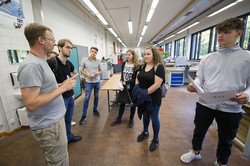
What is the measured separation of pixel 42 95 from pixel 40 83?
9 cm

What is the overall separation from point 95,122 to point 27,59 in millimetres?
2077

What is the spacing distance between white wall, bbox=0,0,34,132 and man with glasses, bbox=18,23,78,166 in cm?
184

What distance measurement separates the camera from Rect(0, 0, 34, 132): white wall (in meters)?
1.97

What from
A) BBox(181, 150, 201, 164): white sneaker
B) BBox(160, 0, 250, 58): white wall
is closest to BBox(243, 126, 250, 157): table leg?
BBox(181, 150, 201, 164): white sneaker

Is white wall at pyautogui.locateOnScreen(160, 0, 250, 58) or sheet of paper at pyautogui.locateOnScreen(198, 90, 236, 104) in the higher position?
white wall at pyautogui.locateOnScreen(160, 0, 250, 58)

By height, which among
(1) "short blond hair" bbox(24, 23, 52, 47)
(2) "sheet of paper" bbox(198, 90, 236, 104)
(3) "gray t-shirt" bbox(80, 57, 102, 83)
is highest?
(1) "short blond hair" bbox(24, 23, 52, 47)

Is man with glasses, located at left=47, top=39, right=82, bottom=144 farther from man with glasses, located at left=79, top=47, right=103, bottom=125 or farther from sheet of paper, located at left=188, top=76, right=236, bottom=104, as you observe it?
sheet of paper, located at left=188, top=76, right=236, bottom=104

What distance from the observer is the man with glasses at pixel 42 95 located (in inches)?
30.5

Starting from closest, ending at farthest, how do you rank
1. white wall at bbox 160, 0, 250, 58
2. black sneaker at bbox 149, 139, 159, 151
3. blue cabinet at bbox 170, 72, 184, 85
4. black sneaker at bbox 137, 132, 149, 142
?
black sneaker at bbox 149, 139, 159, 151 < black sneaker at bbox 137, 132, 149, 142 < white wall at bbox 160, 0, 250, 58 < blue cabinet at bbox 170, 72, 184, 85

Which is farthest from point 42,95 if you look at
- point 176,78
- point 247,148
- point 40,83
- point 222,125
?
point 176,78

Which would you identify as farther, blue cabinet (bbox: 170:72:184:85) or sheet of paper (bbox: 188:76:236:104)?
blue cabinet (bbox: 170:72:184:85)

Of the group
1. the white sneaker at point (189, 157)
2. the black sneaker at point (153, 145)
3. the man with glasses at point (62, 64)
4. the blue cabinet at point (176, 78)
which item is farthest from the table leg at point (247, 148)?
the blue cabinet at point (176, 78)

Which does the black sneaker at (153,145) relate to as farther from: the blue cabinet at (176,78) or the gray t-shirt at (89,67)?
the blue cabinet at (176,78)

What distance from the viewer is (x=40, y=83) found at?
81 cm
